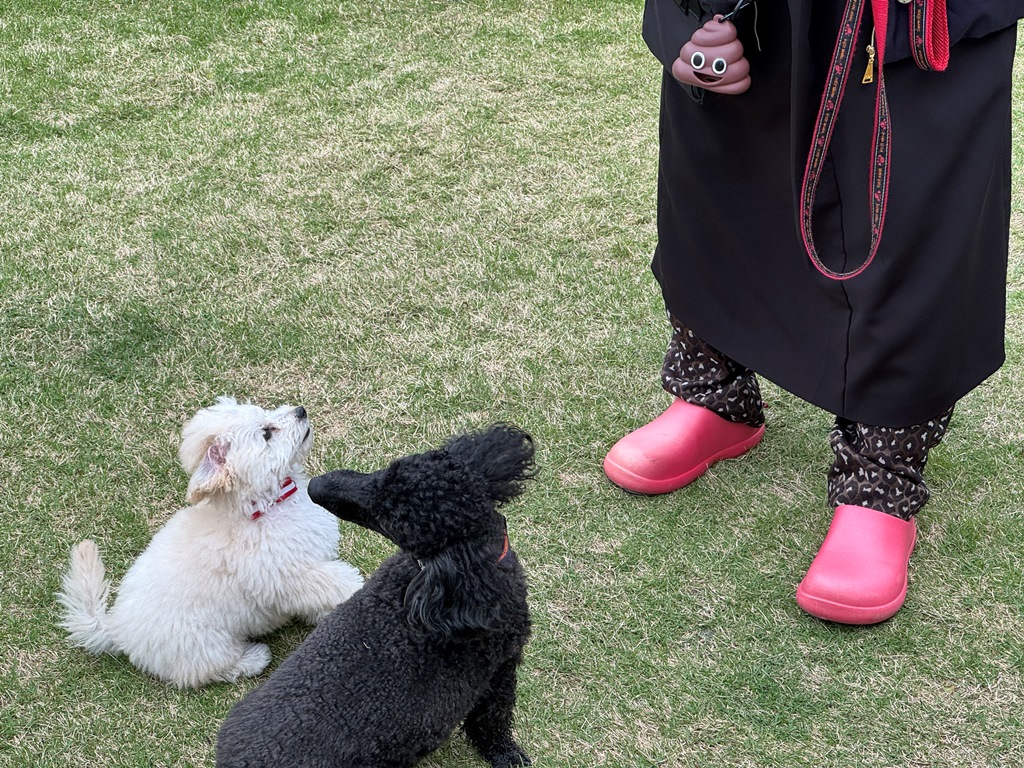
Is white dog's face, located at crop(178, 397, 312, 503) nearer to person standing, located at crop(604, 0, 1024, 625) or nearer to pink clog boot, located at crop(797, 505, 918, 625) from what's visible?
person standing, located at crop(604, 0, 1024, 625)

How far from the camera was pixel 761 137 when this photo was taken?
196 cm

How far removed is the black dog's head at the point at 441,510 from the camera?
153cm

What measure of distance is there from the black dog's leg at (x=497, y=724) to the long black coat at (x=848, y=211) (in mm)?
909

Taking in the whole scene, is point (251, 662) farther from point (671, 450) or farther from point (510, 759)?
point (671, 450)

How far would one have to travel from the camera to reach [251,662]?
2.13 meters

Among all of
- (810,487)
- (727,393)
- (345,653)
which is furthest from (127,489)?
(810,487)

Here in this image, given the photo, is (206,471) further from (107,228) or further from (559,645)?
(107,228)

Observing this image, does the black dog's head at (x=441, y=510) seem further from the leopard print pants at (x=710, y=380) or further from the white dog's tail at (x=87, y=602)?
the leopard print pants at (x=710, y=380)

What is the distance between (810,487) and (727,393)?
1.11 feet

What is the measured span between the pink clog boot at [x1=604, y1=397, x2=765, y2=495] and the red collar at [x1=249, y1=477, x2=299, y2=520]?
84 cm

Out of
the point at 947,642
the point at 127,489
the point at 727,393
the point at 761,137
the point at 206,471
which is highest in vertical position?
the point at 761,137

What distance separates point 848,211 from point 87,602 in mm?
1807

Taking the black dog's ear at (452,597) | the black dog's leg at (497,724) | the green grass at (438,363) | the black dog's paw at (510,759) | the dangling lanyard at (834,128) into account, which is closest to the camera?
the black dog's ear at (452,597)

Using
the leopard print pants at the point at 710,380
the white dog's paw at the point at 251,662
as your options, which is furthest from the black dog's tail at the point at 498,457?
the leopard print pants at the point at 710,380
